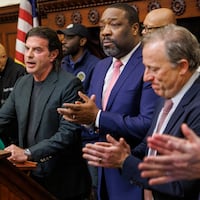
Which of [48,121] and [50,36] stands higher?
[50,36]

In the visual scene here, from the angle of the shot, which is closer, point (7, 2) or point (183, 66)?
point (183, 66)

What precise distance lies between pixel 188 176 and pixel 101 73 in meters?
1.23

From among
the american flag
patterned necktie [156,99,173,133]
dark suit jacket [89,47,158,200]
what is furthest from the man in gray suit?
the american flag

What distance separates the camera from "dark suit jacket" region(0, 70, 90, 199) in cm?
236

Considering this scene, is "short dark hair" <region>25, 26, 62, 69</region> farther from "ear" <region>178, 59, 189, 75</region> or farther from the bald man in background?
"ear" <region>178, 59, 189, 75</region>

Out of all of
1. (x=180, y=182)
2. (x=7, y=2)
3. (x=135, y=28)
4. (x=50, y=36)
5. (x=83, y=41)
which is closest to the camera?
(x=180, y=182)

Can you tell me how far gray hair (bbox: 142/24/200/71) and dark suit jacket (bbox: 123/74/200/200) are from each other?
8 centimetres

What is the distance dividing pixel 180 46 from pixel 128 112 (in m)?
0.65

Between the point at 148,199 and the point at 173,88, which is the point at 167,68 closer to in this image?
the point at 173,88

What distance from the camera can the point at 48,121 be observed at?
2.42 m

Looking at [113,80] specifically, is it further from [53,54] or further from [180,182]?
[180,182]

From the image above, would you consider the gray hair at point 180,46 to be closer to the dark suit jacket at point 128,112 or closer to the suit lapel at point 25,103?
the dark suit jacket at point 128,112

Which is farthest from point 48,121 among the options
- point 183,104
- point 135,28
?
point 183,104

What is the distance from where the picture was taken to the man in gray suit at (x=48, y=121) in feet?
7.81
